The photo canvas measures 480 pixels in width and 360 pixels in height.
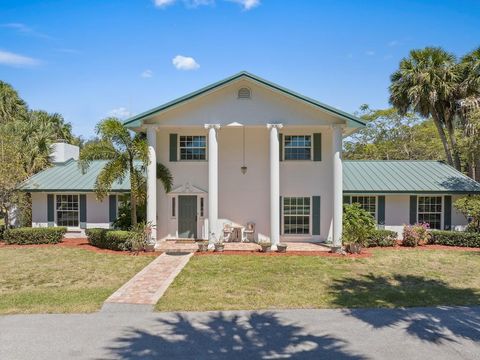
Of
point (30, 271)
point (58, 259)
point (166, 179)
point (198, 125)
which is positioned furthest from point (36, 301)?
point (198, 125)

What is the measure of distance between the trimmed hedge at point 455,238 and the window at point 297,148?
754 centimetres

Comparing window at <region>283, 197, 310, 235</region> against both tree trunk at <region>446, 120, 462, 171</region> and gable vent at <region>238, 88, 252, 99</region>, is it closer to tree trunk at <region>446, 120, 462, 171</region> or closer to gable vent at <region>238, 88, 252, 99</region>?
gable vent at <region>238, 88, 252, 99</region>

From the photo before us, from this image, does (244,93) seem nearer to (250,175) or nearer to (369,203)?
(250,175)

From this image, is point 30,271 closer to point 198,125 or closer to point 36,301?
point 36,301

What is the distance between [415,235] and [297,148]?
6989 millimetres

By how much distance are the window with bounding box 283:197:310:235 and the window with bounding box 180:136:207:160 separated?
15.4 ft

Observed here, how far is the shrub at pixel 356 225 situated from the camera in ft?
55.2

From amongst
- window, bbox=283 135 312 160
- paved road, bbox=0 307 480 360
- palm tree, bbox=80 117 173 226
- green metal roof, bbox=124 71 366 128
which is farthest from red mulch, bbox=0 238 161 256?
window, bbox=283 135 312 160

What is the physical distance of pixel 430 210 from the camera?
1973cm

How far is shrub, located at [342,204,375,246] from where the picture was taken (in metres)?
16.8

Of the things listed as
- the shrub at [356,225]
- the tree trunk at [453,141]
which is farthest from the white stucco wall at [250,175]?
the tree trunk at [453,141]

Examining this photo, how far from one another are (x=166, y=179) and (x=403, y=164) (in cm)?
1388

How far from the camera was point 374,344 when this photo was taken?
7211mm

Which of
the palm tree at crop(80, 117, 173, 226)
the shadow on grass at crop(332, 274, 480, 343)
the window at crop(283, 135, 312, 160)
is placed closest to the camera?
the shadow on grass at crop(332, 274, 480, 343)
